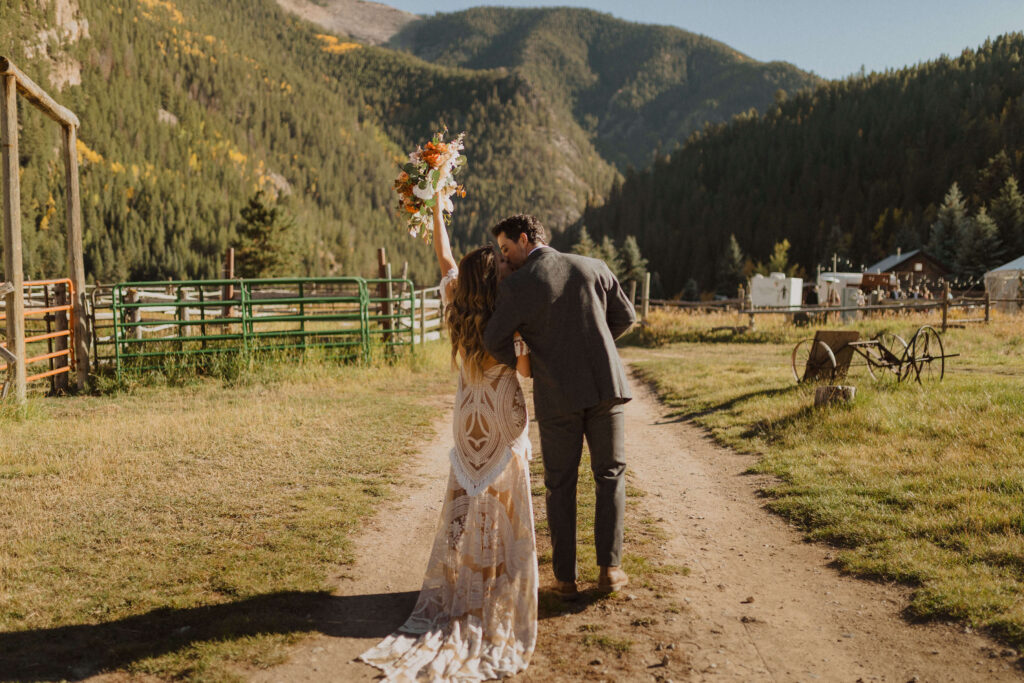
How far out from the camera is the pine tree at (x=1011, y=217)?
71875 millimetres

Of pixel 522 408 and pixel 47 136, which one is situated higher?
pixel 47 136

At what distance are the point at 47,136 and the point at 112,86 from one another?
131ft

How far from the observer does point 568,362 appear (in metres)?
4.04

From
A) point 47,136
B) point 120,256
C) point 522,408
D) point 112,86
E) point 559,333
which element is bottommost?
point 522,408

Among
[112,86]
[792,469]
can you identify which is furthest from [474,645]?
[112,86]

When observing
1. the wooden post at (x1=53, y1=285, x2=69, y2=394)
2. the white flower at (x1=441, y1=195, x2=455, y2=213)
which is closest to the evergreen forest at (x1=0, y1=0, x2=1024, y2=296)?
the wooden post at (x1=53, y1=285, x2=69, y2=394)

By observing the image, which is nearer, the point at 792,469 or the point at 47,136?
the point at 792,469

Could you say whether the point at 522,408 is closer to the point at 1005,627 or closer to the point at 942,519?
the point at 1005,627

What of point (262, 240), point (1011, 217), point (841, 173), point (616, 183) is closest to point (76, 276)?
point (262, 240)

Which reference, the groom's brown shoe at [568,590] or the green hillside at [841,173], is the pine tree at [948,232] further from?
the groom's brown shoe at [568,590]

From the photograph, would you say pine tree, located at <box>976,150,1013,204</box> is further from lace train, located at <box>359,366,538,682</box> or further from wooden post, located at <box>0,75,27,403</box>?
lace train, located at <box>359,366,538,682</box>

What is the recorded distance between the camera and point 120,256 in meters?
101

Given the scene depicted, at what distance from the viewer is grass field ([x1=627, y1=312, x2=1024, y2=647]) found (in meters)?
4.44

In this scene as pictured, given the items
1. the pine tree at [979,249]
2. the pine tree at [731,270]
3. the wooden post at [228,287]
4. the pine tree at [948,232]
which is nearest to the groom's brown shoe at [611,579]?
the wooden post at [228,287]
